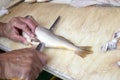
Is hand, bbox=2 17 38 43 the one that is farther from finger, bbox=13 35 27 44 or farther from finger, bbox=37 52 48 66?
finger, bbox=37 52 48 66

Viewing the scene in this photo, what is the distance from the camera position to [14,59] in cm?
125

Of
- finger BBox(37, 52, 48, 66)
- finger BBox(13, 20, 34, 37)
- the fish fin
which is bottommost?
finger BBox(37, 52, 48, 66)

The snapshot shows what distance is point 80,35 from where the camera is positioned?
4.61 feet

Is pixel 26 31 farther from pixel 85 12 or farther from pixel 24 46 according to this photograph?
pixel 85 12

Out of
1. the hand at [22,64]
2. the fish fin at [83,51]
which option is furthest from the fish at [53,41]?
the hand at [22,64]

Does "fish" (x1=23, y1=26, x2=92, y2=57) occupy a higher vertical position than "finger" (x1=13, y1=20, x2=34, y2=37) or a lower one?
lower

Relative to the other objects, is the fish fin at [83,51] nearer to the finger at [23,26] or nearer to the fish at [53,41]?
the fish at [53,41]

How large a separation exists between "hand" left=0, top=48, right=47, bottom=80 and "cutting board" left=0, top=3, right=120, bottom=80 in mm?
59

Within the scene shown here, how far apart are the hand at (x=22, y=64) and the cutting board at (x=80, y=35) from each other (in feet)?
0.19

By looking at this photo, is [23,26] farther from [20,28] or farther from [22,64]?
[22,64]

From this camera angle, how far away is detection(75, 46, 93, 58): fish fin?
1.25 m

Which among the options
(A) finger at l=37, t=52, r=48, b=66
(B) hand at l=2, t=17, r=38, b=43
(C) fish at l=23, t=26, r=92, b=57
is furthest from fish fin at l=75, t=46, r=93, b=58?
(B) hand at l=2, t=17, r=38, b=43

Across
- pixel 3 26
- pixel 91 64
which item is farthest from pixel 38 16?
pixel 91 64

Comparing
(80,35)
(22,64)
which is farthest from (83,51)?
(22,64)
